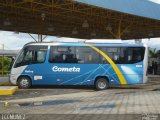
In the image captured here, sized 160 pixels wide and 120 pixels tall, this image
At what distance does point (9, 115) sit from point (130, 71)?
13.3 metres

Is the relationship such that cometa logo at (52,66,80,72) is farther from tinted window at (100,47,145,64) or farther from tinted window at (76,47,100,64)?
tinted window at (100,47,145,64)

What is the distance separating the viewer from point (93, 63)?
78.3ft

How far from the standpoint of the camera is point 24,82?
77.6ft

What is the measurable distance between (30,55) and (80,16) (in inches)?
419

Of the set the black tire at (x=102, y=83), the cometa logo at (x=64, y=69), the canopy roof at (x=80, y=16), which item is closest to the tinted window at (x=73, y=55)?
the cometa logo at (x=64, y=69)

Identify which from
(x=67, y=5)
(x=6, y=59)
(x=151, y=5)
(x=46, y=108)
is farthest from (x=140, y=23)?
(x=46, y=108)

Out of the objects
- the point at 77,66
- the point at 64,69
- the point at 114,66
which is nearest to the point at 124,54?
the point at 114,66

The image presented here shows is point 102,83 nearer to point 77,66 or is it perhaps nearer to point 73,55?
point 77,66

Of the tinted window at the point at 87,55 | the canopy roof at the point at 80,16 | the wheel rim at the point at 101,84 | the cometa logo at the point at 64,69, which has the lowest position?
the wheel rim at the point at 101,84

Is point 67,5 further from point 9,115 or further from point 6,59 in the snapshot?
point 9,115

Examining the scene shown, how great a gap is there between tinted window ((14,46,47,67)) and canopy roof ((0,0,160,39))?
3.81m

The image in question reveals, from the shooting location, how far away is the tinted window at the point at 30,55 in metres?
23.5

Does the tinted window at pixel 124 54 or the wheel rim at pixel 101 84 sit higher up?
the tinted window at pixel 124 54

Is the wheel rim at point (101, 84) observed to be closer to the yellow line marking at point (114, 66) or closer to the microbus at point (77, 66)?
the microbus at point (77, 66)
